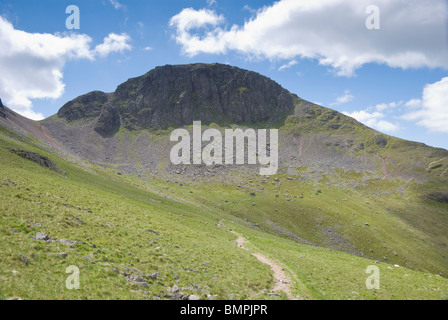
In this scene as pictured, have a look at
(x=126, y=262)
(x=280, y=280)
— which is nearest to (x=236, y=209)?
(x=280, y=280)

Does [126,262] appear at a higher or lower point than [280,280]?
higher

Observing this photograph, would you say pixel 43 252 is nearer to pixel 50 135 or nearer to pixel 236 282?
pixel 236 282

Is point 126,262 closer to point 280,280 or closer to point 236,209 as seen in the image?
point 280,280

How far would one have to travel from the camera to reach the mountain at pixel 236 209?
21328 mm

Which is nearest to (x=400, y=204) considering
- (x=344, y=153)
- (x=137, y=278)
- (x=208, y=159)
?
(x=344, y=153)

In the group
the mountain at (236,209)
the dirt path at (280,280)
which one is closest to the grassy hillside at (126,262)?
the mountain at (236,209)

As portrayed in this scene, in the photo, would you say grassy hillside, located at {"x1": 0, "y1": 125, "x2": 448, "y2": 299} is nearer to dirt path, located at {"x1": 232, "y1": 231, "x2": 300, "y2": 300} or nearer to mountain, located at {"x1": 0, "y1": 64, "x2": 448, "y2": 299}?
mountain, located at {"x1": 0, "y1": 64, "x2": 448, "y2": 299}

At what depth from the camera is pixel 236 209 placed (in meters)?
88.7

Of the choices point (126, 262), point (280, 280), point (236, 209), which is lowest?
point (236, 209)

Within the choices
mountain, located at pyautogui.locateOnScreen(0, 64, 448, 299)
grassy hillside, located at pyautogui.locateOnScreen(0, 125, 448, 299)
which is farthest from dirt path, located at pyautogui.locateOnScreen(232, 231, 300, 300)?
mountain, located at pyautogui.locateOnScreen(0, 64, 448, 299)

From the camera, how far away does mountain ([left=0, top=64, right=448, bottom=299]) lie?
21.3m

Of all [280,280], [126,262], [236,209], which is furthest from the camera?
[236,209]

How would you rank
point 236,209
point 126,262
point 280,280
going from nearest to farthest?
point 126,262
point 280,280
point 236,209

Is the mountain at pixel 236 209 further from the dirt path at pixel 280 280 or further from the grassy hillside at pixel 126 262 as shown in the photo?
the dirt path at pixel 280 280
